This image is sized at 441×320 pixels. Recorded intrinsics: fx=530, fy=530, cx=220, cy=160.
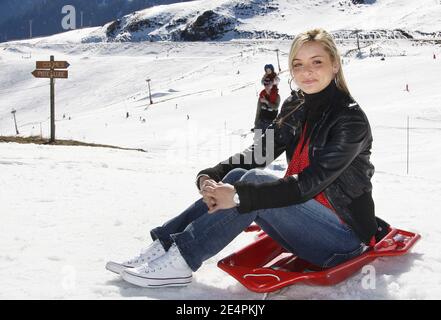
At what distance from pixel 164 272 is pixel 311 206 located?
3.03 feet

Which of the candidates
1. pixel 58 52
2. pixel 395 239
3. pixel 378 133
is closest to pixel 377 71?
pixel 378 133

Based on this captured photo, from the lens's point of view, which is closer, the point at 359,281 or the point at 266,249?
the point at 359,281

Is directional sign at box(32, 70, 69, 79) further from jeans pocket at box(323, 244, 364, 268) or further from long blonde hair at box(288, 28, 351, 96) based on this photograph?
jeans pocket at box(323, 244, 364, 268)

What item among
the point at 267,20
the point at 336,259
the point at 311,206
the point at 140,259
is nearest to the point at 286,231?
the point at 311,206

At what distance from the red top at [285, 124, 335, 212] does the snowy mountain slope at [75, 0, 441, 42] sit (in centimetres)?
7617

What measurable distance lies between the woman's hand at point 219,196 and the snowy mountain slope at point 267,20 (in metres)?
76.7

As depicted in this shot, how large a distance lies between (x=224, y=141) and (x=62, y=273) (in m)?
13.8

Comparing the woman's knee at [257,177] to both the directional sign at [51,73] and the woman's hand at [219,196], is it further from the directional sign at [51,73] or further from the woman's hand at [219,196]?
the directional sign at [51,73]

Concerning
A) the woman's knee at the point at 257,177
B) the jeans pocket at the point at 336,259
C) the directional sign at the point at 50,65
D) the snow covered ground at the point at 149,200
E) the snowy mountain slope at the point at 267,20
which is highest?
the snowy mountain slope at the point at 267,20

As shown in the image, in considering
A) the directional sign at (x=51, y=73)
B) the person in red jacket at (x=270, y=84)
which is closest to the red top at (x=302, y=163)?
the person in red jacket at (x=270, y=84)

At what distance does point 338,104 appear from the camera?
9.81ft

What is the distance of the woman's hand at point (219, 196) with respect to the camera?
2.85m

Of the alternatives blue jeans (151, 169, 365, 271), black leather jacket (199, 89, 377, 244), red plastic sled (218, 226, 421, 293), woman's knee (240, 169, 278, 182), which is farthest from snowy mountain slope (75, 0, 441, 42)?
woman's knee (240, 169, 278, 182)
